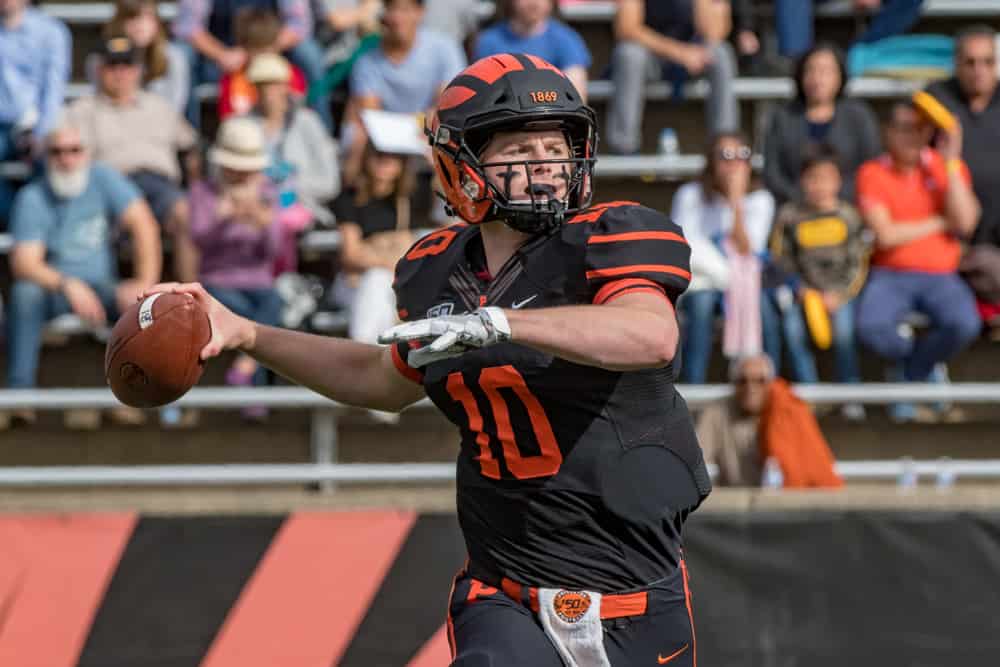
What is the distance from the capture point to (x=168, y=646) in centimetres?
609

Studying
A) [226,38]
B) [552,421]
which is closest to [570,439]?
[552,421]

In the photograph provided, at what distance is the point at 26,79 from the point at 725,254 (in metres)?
3.93

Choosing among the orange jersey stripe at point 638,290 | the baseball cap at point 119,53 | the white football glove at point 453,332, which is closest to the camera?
the white football glove at point 453,332

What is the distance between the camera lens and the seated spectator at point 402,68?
8516 mm

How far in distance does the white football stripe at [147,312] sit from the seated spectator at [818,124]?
5.17 meters

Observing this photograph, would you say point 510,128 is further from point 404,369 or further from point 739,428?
point 739,428

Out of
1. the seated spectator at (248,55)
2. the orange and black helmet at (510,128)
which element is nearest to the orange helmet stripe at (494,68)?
the orange and black helmet at (510,128)

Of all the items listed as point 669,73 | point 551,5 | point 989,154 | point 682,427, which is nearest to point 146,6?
point 551,5

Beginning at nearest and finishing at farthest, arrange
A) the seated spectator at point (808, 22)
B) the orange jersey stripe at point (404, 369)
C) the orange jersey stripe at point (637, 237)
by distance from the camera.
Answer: the orange jersey stripe at point (637, 237) < the orange jersey stripe at point (404, 369) < the seated spectator at point (808, 22)

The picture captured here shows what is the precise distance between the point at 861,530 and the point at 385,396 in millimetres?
2797

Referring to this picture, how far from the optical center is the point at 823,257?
767 centimetres

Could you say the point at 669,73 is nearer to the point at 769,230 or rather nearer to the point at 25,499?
the point at 769,230

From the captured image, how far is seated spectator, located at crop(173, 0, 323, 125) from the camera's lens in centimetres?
879

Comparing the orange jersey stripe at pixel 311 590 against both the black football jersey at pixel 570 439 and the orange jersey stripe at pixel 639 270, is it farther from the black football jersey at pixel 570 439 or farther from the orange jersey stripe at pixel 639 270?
the orange jersey stripe at pixel 639 270
